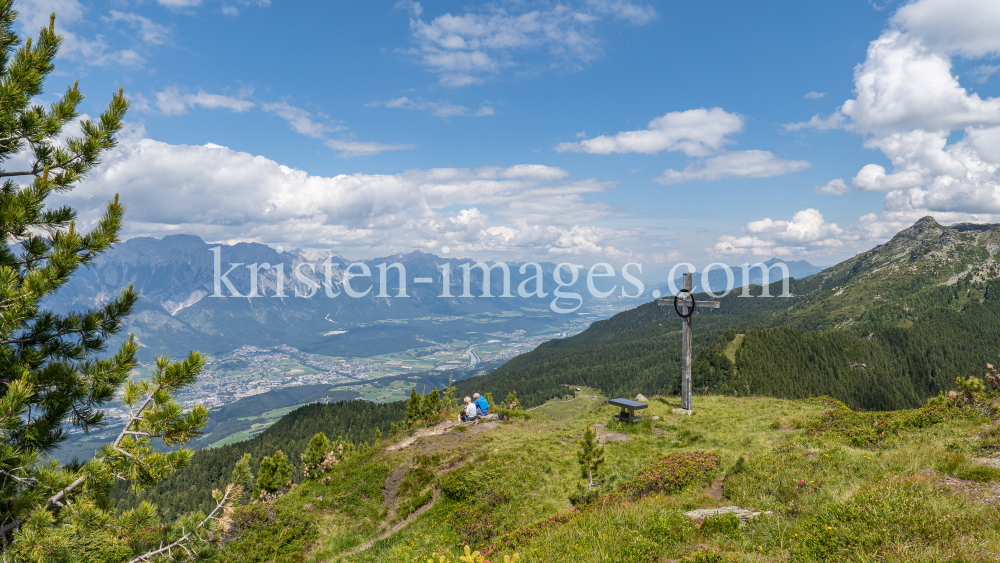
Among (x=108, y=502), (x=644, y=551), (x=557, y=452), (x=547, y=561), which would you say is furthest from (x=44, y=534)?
(x=557, y=452)

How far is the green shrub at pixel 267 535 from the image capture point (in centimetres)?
1435

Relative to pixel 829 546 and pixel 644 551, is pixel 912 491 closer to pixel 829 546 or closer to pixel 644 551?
pixel 829 546

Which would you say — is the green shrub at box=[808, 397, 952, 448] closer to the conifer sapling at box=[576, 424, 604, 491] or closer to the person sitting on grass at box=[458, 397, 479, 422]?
the conifer sapling at box=[576, 424, 604, 491]

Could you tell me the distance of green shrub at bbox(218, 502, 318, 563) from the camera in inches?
565

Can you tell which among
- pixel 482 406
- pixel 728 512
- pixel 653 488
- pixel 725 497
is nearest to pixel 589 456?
pixel 653 488

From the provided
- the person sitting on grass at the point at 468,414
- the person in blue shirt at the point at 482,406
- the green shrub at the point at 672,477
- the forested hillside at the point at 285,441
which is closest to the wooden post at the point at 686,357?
the green shrub at the point at 672,477

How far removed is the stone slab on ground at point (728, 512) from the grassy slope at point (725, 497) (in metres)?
0.33

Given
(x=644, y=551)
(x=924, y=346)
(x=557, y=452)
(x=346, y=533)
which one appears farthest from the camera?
(x=924, y=346)

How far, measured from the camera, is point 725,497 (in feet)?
38.4

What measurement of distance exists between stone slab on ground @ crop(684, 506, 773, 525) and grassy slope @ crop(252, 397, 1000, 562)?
0.33m

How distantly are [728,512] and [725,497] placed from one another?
277 cm

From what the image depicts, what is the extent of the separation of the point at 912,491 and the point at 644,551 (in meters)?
5.81

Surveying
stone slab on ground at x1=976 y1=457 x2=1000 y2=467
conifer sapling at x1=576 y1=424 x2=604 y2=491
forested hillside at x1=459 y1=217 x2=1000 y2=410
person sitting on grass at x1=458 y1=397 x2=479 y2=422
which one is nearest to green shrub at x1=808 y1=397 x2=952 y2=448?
stone slab on ground at x1=976 y1=457 x2=1000 y2=467

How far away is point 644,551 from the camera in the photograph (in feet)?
27.2
